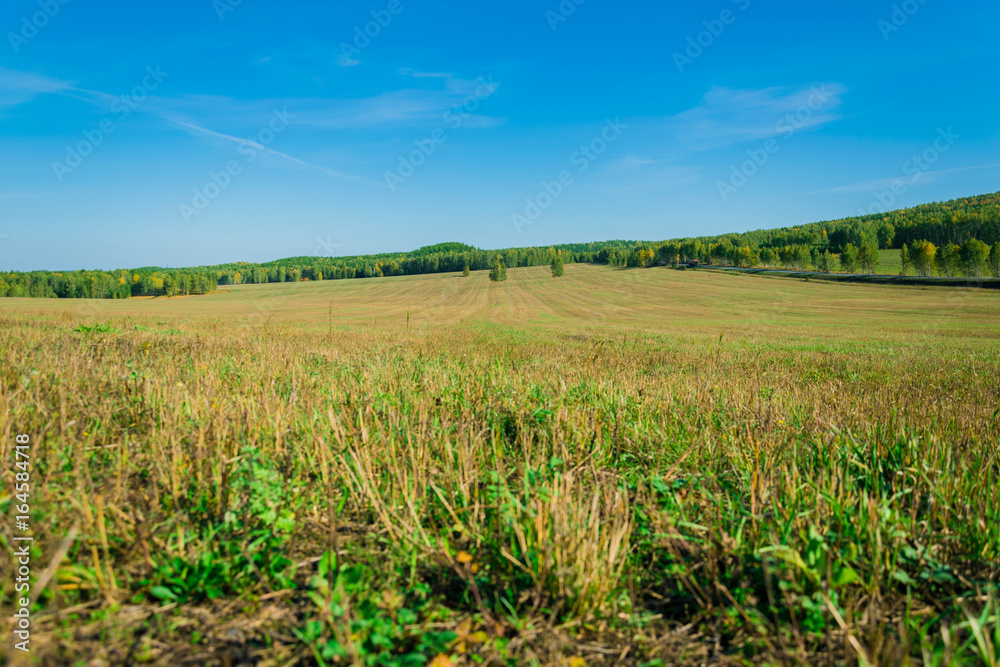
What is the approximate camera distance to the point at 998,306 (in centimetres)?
4281

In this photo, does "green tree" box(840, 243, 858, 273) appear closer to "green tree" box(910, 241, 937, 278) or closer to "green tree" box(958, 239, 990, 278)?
"green tree" box(910, 241, 937, 278)

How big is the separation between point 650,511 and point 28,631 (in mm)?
2547

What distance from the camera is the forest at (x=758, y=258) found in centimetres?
7587

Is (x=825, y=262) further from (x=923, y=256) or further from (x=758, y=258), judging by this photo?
(x=923, y=256)

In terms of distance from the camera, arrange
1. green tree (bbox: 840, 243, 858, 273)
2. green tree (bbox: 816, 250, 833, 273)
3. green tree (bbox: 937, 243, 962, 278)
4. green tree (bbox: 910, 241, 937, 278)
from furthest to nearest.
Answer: green tree (bbox: 816, 250, 833, 273), green tree (bbox: 840, 243, 858, 273), green tree (bbox: 910, 241, 937, 278), green tree (bbox: 937, 243, 962, 278)

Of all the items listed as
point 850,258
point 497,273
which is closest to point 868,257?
point 850,258

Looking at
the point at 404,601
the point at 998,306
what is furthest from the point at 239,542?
the point at 998,306

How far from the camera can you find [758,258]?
11250 centimetres

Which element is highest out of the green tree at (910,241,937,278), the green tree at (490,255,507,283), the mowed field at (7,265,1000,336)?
the green tree at (490,255,507,283)

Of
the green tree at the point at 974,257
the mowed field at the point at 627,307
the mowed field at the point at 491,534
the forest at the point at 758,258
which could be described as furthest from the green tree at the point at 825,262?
the mowed field at the point at 491,534

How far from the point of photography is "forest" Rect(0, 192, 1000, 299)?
75869mm

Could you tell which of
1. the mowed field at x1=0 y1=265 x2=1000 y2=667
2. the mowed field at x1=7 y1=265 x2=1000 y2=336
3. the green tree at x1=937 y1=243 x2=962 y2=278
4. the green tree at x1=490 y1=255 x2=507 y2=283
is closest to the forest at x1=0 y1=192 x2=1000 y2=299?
the green tree at x1=937 y1=243 x2=962 y2=278

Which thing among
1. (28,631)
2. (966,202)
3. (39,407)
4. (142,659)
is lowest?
(142,659)

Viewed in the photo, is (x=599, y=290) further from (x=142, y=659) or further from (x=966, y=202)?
(x=966, y=202)
